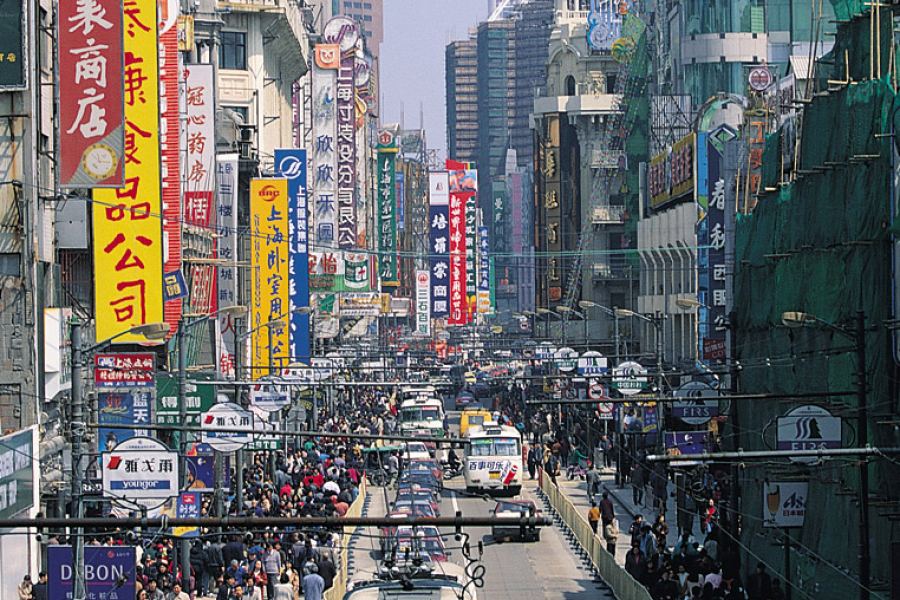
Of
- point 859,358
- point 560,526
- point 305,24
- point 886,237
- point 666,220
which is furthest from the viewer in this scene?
point 305,24

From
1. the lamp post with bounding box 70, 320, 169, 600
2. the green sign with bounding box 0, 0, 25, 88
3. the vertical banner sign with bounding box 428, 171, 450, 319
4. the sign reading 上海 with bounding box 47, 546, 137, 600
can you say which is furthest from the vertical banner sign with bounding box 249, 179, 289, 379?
the vertical banner sign with bounding box 428, 171, 450, 319

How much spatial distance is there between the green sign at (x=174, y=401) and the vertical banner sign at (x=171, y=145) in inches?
170

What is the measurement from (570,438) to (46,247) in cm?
4224

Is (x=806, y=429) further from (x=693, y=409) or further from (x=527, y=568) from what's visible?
(x=527, y=568)

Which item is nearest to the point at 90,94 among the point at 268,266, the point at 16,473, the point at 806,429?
the point at 16,473

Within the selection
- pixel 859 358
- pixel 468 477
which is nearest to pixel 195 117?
pixel 468 477

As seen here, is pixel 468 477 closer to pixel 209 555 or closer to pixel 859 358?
pixel 209 555

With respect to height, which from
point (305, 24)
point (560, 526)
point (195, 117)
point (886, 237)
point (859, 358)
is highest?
point (305, 24)

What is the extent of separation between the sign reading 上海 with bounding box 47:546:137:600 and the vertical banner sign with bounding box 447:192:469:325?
106 m

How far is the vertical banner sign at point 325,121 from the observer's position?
112 meters

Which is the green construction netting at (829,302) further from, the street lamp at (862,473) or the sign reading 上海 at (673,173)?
the sign reading 上海 at (673,173)

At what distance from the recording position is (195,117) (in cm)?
5372

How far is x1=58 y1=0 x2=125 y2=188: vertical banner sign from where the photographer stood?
32.2 metres

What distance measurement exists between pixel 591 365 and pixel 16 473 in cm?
4264
